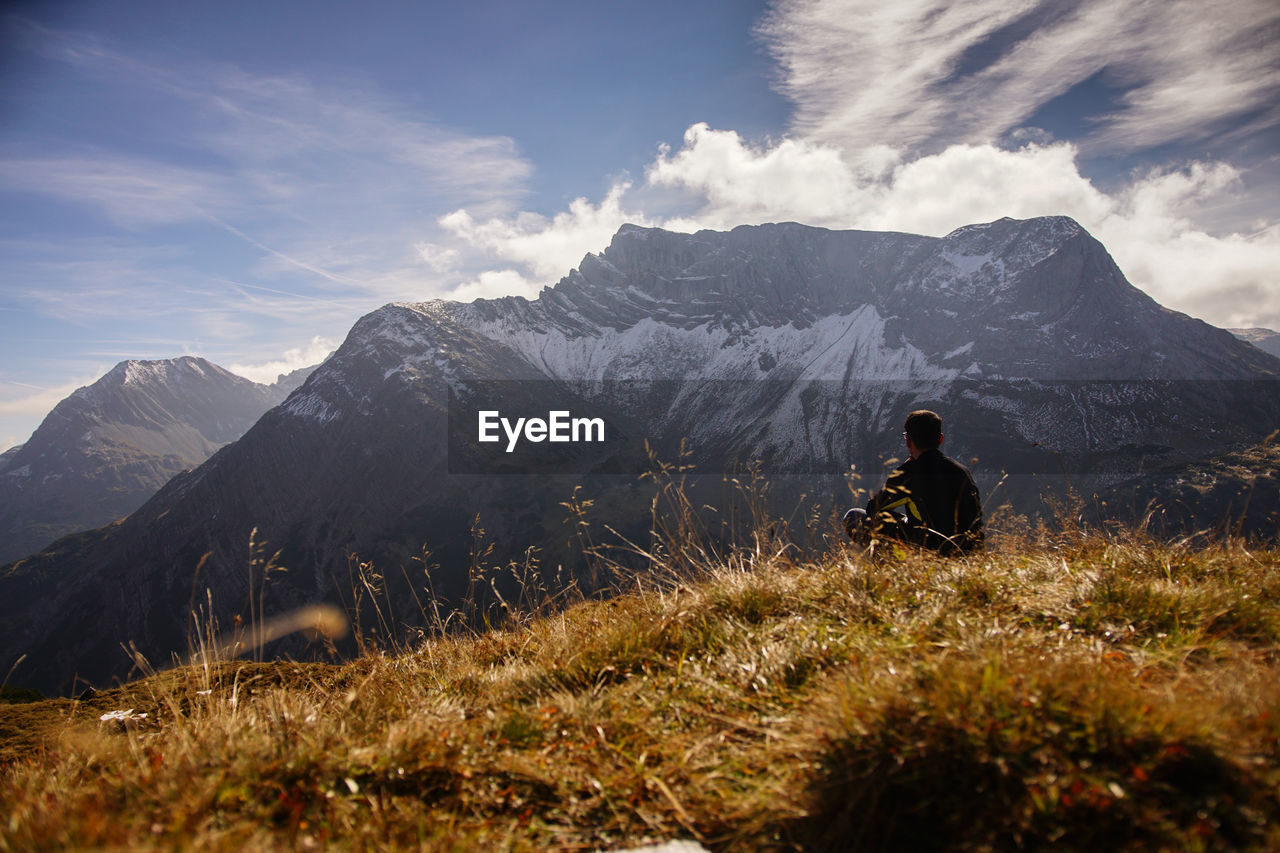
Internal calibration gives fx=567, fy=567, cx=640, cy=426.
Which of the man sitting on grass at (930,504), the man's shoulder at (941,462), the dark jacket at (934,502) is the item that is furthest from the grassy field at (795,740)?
the man's shoulder at (941,462)

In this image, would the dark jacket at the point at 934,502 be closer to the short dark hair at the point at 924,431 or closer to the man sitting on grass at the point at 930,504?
the man sitting on grass at the point at 930,504

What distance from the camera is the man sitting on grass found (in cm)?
646

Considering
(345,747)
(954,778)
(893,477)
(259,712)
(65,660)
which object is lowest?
(65,660)

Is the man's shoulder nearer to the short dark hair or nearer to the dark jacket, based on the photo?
the dark jacket

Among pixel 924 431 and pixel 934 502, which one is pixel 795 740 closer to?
pixel 934 502

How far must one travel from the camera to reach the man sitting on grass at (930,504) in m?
6.46

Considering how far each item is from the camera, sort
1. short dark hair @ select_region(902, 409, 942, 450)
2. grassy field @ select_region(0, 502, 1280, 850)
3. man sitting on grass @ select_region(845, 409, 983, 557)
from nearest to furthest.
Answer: grassy field @ select_region(0, 502, 1280, 850) < man sitting on grass @ select_region(845, 409, 983, 557) < short dark hair @ select_region(902, 409, 942, 450)

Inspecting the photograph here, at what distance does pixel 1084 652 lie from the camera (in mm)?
3248

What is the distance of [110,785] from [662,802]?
9.32ft

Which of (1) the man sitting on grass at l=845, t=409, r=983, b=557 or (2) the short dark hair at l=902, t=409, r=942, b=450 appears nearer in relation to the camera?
(1) the man sitting on grass at l=845, t=409, r=983, b=557

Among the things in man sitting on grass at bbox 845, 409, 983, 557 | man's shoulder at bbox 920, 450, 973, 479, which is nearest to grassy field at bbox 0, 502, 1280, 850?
man sitting on grass at bbox 845, 409, 983, 557

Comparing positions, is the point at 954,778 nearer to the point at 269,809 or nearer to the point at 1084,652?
the point at 1084,652

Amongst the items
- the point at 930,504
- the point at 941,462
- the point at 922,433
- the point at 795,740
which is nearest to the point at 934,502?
the point at 930,504

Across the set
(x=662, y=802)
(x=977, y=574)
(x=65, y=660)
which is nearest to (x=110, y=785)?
(x=662, y=802)
